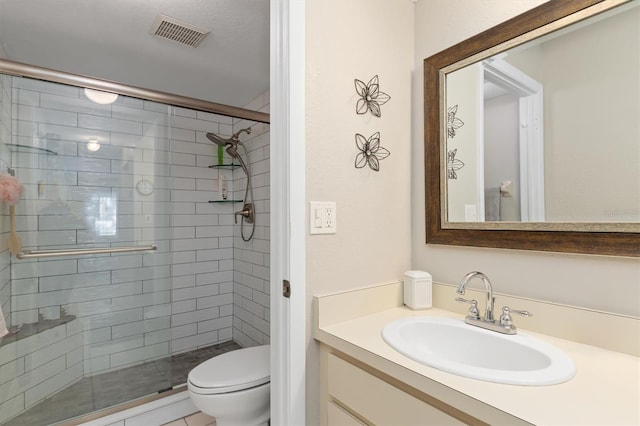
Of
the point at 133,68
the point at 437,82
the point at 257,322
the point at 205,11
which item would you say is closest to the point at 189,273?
the point at 257,322

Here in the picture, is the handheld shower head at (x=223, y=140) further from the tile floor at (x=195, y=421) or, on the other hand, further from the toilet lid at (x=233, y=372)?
the tile floor at (x=195, y=421)

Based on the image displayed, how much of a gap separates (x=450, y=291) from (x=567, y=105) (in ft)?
2.56

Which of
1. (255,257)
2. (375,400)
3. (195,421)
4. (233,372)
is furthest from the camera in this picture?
(255,257)

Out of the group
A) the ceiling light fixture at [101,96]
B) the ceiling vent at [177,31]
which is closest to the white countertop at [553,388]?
the ceiling vent at [177,31]

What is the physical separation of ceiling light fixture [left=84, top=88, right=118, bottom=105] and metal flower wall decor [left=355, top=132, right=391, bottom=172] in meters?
1.57

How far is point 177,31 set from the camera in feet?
5.86

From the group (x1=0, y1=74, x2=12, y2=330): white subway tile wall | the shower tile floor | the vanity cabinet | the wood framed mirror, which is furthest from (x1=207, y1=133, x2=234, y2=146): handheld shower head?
the vanity cabinet

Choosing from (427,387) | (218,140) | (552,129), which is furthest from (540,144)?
(218,140)

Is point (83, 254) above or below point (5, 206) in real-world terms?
below

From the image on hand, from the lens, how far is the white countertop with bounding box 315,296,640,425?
0.62 meters

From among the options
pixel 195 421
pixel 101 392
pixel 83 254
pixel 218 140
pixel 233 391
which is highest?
pixel 218 140

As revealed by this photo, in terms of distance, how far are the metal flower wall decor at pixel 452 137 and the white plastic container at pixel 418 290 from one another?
0.44m

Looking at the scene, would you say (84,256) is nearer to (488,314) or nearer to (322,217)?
(322,217)

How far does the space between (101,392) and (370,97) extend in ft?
7.26
